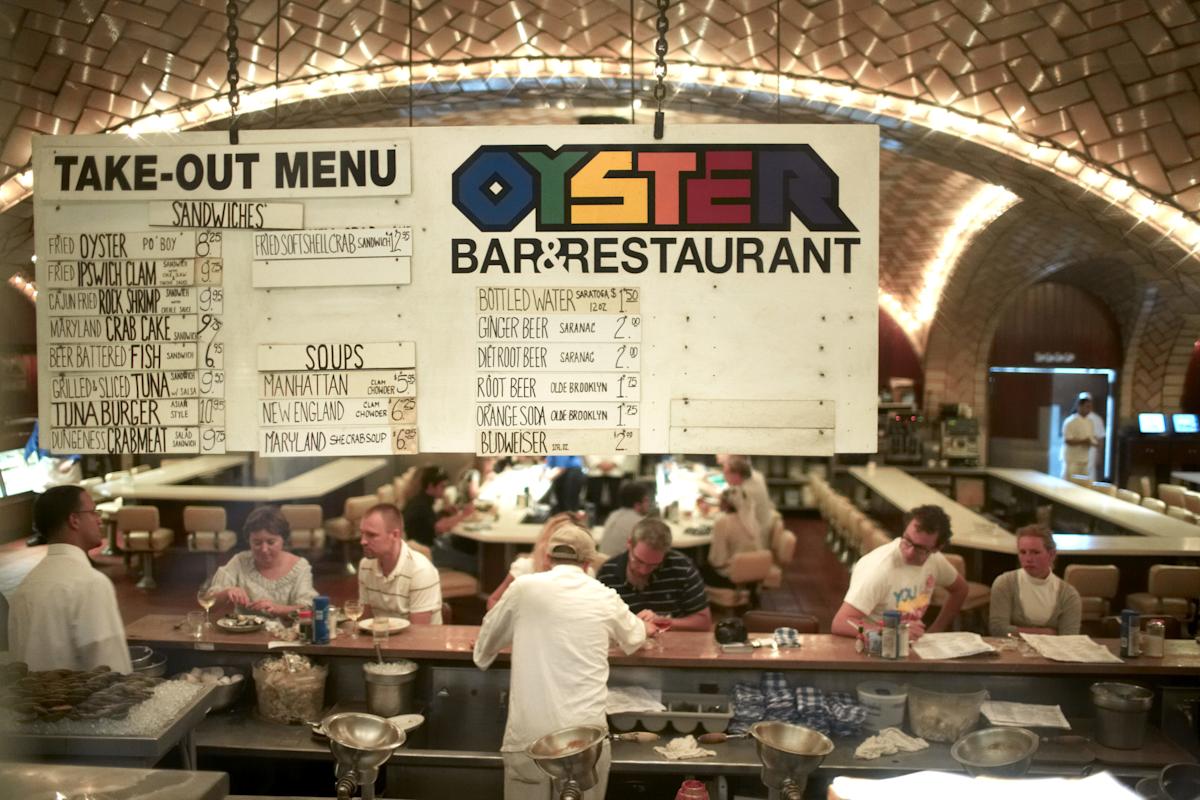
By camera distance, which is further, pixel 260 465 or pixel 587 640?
pixel 260 465

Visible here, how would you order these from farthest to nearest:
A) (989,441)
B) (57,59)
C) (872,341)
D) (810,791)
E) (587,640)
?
1. (989,441)
2. (57,59)
3. (810,791)
4. (587,640)
5. (872,341)

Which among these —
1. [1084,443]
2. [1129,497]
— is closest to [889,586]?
[1129,497]

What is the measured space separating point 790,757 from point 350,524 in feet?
28.4

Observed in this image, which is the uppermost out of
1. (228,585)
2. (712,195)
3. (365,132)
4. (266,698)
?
(365,132)

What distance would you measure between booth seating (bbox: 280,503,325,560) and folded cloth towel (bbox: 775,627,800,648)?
272 inches

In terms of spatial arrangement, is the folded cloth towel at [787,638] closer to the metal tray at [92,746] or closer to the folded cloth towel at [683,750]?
the folded cloth towel at [683,750]

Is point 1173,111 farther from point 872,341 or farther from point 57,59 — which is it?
point 57,59

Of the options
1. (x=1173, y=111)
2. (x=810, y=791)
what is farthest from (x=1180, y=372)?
(x=810, y=791)

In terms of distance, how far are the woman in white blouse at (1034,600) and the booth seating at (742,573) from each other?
9.05 feet

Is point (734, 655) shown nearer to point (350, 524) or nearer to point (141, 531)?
point (350, 524)

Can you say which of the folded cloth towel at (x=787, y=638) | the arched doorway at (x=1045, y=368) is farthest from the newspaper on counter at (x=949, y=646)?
the arched doorway at (x=1045, y=368)

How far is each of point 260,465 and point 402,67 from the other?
801 centimetres

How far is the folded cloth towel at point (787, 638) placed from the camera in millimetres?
4934

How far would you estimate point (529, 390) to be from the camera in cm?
338
